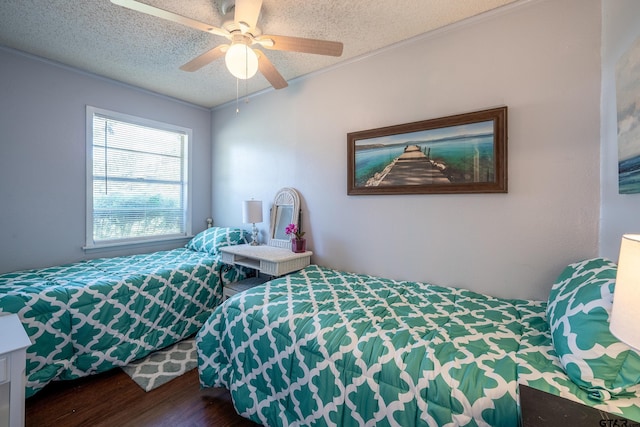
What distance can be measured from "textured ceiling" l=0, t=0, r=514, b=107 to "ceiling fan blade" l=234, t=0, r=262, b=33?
352 mm

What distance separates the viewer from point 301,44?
1.68 m

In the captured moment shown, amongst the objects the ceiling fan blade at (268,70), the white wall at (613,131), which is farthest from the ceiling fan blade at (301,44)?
the white wall at (613,131)

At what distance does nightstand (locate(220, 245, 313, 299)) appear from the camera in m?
2.38

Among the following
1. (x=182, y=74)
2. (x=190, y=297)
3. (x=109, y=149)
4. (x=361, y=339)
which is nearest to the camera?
(x=361, y=339)

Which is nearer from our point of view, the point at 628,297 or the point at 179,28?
the point at 628,297

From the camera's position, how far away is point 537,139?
172 centimetres

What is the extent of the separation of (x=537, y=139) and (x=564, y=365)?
4.37 feet

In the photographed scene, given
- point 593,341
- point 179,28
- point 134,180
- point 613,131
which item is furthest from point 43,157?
point 613,131

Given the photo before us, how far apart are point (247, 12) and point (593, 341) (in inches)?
81.4

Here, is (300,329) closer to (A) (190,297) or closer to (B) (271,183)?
(A) (190,297)

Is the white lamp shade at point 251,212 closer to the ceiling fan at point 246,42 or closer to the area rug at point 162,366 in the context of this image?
the area rug at point 162,366

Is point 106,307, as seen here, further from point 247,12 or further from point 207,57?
point 247,12

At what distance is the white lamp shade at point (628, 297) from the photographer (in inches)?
24.5

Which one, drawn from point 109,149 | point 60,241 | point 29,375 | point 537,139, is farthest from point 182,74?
point 537,139
